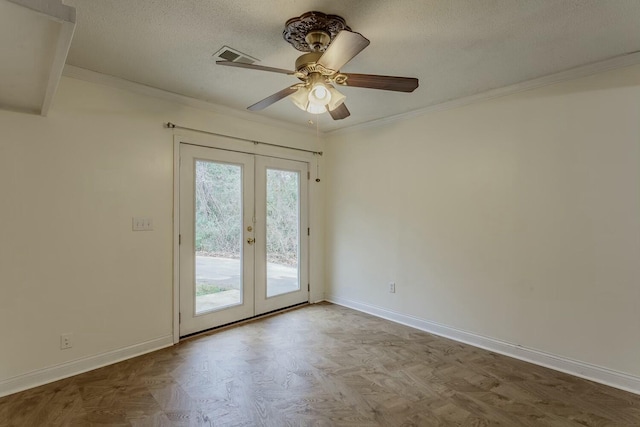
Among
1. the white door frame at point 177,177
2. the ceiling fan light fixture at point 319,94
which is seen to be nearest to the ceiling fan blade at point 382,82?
the ceiling fan light fixture at point 319,94

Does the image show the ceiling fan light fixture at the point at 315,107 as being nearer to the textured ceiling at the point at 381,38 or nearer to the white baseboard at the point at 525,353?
the textured ceiling at the point at 381,38

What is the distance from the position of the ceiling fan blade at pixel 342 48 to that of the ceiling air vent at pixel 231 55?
2.66 feet

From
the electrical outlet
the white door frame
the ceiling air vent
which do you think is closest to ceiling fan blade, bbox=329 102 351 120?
the ceiling air vent

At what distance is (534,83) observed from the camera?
2.82 m

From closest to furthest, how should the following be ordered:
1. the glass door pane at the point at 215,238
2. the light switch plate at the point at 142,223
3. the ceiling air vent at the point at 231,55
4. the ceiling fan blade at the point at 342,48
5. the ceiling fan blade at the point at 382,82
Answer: the ceiling fan blade at the point at 342,48, the ceiling fan blade at the point at 382,82, the ceiling air vent at the point at 231,55, the light switch plate at the point at 142,223, the glass door pane at the point at 215,238

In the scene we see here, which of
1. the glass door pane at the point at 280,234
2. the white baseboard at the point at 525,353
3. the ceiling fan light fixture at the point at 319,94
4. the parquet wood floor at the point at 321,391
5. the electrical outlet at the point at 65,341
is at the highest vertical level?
the ceiling fan light fixture at the point at 319,94

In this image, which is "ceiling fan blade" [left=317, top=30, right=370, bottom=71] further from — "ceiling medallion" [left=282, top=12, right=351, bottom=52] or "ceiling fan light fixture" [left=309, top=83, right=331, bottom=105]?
"ceiling medallion" [left=282, top=12, right=351, bottom=52]

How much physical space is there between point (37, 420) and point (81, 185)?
1661 millimetres

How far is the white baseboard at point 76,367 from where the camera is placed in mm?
2373

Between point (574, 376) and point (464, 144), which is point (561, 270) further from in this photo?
point (464, 144)

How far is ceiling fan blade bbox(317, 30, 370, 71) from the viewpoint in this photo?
161cm

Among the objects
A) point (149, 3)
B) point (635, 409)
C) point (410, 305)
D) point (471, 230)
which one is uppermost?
point (149, 3)

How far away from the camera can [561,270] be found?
2.71 metres

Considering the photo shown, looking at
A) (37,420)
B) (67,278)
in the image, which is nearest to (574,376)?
(37,420)
